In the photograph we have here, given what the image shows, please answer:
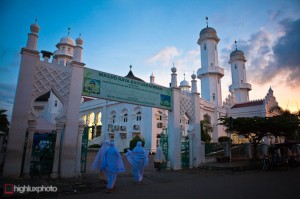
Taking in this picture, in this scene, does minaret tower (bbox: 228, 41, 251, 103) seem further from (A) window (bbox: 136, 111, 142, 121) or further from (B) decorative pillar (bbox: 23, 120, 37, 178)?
(B) decorative pillar (bbox: 23, 120, 37, 178)

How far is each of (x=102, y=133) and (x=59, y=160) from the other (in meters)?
23.2

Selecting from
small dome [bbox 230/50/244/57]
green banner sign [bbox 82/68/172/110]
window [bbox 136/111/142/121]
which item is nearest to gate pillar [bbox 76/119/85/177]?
green banner sign [bbox 82/68/172/110]

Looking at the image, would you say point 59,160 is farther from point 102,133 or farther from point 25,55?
point 102,133

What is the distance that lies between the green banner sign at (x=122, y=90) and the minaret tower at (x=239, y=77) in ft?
101

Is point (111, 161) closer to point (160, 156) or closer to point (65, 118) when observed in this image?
point (65, 118)

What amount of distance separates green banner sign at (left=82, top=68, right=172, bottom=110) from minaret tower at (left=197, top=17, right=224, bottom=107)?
73.0 feet

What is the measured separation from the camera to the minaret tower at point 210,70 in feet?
108

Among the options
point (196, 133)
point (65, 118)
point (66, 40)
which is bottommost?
point (196, 133)

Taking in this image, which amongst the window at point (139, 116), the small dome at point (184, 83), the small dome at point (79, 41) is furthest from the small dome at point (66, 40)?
the small dome at point (79, 41)

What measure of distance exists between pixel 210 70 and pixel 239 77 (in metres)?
9.80

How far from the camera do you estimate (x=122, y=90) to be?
10.5 metres

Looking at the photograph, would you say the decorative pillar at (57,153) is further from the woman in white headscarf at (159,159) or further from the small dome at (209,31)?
the small dome at (209,31)

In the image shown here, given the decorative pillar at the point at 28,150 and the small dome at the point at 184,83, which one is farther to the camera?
the small dome at the point at 184,83

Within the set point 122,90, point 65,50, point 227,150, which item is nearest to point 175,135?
point 122,90
